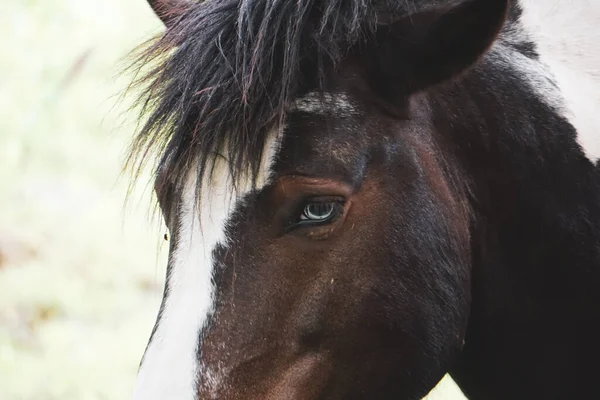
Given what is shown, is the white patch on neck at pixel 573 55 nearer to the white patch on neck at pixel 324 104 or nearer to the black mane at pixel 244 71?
the black mane at pixel 244 71

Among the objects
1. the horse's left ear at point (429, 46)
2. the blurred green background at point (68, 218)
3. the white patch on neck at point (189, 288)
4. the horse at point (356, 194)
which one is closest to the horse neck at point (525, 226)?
the horse at point (356, 194)

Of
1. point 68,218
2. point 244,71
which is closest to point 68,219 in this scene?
point 68,218

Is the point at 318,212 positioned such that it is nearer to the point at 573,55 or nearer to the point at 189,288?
the point at 189,288

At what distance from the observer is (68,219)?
4473 millimetres

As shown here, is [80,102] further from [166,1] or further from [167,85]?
[167,85]

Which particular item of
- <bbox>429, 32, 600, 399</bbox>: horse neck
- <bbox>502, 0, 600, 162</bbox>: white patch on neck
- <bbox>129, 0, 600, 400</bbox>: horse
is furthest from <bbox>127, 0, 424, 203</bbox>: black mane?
<bbox>502, 0, 600, 162</bbox>: white patch on neck

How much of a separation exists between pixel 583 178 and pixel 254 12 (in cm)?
74

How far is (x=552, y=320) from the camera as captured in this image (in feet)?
5.74

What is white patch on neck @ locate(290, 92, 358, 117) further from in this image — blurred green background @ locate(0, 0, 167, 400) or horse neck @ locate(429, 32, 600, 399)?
blurred green background @ locate(0, 0, 167, 400)

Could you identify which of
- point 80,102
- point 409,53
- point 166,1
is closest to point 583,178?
point 409,53

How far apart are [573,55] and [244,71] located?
736 millimetres

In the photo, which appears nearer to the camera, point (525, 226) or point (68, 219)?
point (525, 226)

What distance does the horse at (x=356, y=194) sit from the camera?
4.66ft

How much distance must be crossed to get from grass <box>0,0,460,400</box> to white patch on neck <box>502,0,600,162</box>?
175cm
